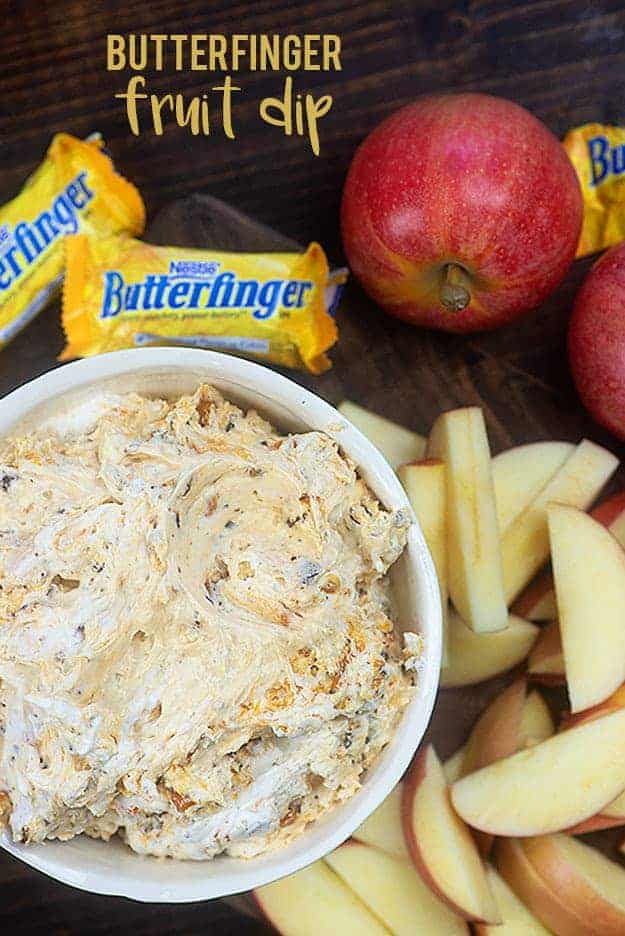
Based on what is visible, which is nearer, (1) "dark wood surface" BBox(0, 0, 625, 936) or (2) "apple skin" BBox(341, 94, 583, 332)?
(2) "apple skin" BBox(341, 94, 583, 332)

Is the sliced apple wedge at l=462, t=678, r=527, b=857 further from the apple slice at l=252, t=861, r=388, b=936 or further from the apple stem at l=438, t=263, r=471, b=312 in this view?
the apple stem at l=438, t=263, r=471, b=312

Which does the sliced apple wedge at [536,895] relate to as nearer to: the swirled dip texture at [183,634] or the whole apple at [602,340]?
the swirled dip texture at [183,634]

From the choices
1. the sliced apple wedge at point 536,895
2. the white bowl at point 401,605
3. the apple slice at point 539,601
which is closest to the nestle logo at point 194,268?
the white bowl at point 401,605

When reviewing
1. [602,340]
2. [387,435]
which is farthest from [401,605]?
[602,340]

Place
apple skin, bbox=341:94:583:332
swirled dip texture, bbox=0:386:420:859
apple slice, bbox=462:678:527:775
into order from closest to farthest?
swirled dip texture, bbox=0:386:420:859, apple skin, bbox=341:94:583:332, apple slice, bbox=462:678:527:775

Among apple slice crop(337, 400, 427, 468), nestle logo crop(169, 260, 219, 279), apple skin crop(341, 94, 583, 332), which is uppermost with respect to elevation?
apple skin crop(341, 94, 583, 332)

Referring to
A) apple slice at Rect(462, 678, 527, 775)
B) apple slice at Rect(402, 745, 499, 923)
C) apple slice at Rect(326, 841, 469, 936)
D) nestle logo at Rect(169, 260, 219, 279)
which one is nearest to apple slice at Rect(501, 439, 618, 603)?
apple slice at Rect(462, 678, 527, 775)

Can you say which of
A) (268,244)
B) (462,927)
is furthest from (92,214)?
(462,927)
